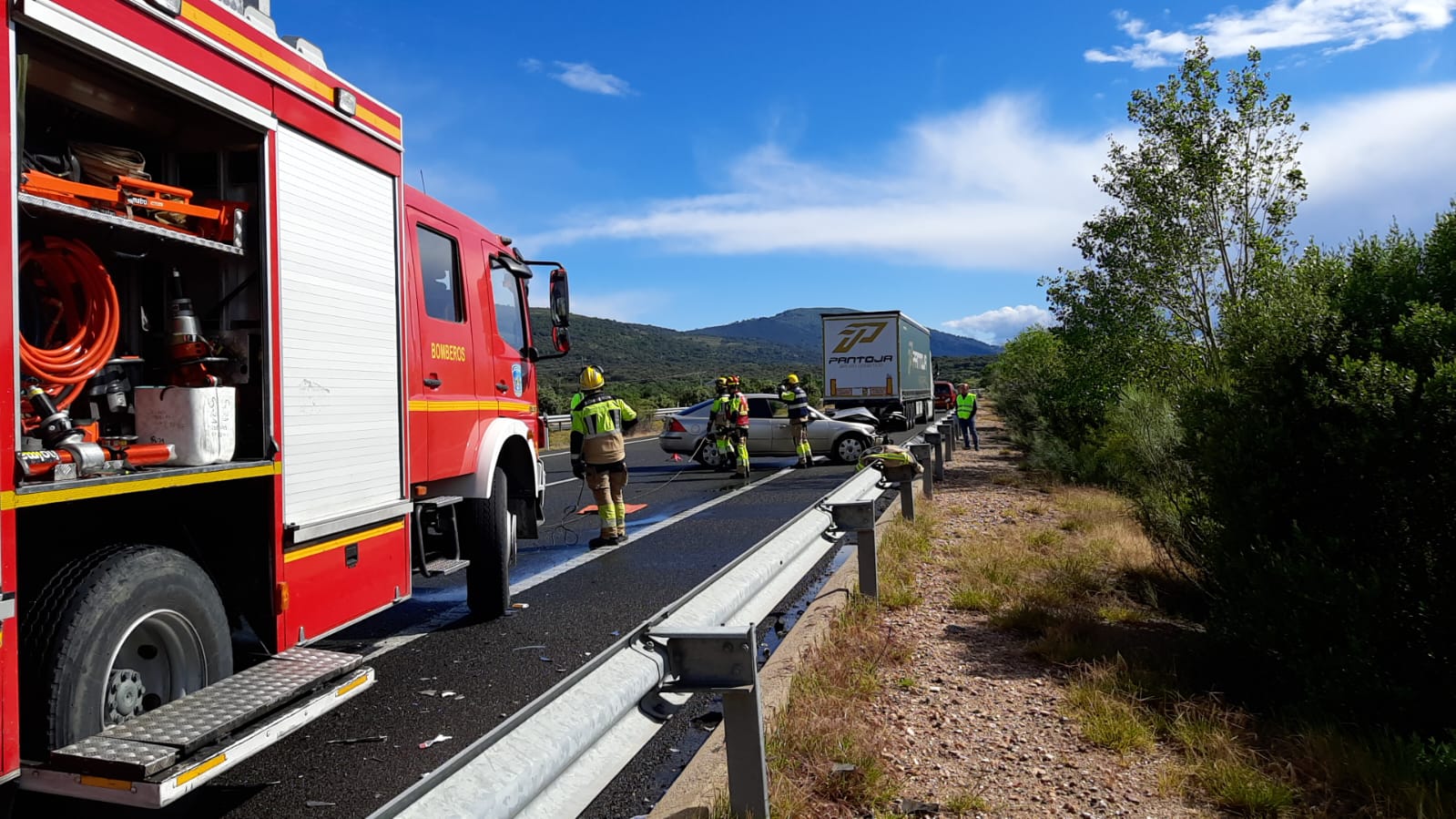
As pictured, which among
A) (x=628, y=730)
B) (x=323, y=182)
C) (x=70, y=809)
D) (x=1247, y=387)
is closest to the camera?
(x=628, y=730)

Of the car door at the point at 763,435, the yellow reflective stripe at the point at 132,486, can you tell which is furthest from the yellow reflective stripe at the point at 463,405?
the car door at the point at 763,435

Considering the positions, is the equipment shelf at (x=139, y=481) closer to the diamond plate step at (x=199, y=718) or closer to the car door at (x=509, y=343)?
the diamond plate step at (x=199, y=718)

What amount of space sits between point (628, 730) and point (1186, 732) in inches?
105

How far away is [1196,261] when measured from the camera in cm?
1343

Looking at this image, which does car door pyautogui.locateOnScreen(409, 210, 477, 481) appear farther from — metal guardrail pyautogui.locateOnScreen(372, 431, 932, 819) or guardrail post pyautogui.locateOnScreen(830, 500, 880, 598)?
metal guardrail pyautogui.locateOnScreen(372, 431, 932, 819)

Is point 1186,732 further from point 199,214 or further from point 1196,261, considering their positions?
point 1196,261

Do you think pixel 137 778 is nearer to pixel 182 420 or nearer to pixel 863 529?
pixel 182 420

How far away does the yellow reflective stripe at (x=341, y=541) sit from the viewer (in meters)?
4.05

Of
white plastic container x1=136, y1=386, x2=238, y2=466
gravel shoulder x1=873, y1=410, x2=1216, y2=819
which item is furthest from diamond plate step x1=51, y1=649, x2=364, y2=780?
gravel shoulder x1=873, y1=410, x2=1216, y2=819

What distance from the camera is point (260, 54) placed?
3957 mm

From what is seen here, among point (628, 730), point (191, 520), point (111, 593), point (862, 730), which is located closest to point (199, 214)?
point (191, 520)

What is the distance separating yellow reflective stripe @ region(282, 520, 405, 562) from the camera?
4.05m

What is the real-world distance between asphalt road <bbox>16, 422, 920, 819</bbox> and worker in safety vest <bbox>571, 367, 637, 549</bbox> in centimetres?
31

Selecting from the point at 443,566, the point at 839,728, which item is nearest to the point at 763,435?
the point at 443,566
